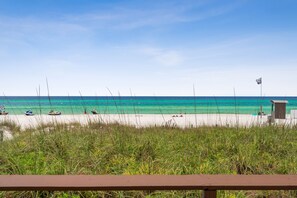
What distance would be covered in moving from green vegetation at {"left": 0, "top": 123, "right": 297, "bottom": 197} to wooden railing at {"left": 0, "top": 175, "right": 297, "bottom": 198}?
1.20 metres

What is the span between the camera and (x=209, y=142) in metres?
4.76

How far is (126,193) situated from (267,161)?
2096mm

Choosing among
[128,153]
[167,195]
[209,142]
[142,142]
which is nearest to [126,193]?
[167,195]

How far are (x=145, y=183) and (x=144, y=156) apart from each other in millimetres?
2483

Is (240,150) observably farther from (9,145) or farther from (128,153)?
(9,145)

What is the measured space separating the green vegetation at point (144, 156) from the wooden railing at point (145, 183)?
3.94ft

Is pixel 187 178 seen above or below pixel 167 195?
above

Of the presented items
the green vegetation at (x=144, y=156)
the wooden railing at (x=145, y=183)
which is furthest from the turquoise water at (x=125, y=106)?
the wooden railing at (x=145, y=183)

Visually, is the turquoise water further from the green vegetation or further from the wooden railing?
the wooden railing

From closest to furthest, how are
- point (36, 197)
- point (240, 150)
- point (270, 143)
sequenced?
1. point (36, 197)
2. point (240, 150)
3. point (270, 143)

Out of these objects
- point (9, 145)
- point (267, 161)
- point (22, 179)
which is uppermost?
point (22, 179)

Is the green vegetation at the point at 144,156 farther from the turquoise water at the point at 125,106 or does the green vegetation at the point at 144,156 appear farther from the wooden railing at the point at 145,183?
the wooden railing at the point at 145,183

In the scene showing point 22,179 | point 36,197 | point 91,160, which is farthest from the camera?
point 91,160

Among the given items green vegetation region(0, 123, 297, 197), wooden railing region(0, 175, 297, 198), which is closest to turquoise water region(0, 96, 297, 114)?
green vegetation region(0, 123, 297, 197)
